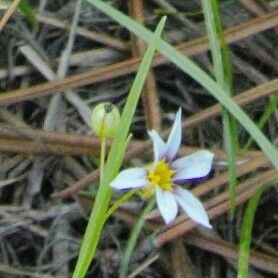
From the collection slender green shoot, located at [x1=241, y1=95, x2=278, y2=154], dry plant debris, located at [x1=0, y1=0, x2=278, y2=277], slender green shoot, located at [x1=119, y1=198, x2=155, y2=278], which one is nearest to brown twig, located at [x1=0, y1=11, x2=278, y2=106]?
dry plant debris, located at [x1=0, y1=0, x2=278, y2=277]

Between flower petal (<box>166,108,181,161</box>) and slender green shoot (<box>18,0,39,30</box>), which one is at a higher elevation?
slender green shoot (<box>18,0,39,30</box>)

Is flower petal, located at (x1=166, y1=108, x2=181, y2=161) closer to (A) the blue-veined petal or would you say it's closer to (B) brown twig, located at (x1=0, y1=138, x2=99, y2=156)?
(A) the blue-veined petal

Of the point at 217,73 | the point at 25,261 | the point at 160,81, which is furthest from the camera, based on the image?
the point at 160,81

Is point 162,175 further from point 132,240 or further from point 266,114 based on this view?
point 266,114

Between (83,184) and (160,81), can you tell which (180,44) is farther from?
(83,184)

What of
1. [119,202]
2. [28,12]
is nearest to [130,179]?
[119,202]

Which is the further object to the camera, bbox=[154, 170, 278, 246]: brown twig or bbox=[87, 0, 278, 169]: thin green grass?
bbox=[154, 170, 278, 246]: brown twig

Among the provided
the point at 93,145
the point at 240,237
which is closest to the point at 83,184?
the point at 93,145

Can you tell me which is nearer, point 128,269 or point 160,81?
point 128,269
